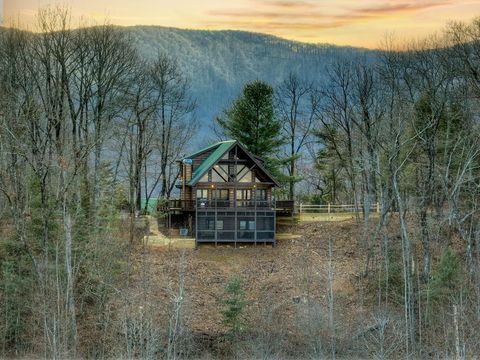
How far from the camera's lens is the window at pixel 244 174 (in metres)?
35.9

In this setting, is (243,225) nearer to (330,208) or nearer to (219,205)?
(219,205)

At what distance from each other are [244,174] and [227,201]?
2081 millimetres

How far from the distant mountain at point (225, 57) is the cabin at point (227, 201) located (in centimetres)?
1695

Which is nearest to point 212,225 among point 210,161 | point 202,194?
point 202,194

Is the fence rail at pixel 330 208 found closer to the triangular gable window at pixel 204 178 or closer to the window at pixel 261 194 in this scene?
the window at pixel 261 194

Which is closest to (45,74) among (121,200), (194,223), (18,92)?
(18,92)

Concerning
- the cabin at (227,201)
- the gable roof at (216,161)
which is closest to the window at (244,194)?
the cabin at (227,201)

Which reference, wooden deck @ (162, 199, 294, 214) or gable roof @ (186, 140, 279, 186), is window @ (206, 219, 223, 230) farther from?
gable roof @ (186, 140, 279, 186)

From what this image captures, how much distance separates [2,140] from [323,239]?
644 inches

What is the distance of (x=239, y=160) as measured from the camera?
3562cm

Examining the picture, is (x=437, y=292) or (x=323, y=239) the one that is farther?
(x=323, y=239)

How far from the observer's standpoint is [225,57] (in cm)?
6309

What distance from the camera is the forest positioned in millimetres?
26797

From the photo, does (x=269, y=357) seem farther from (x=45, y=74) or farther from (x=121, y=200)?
(x=45, y=74)
